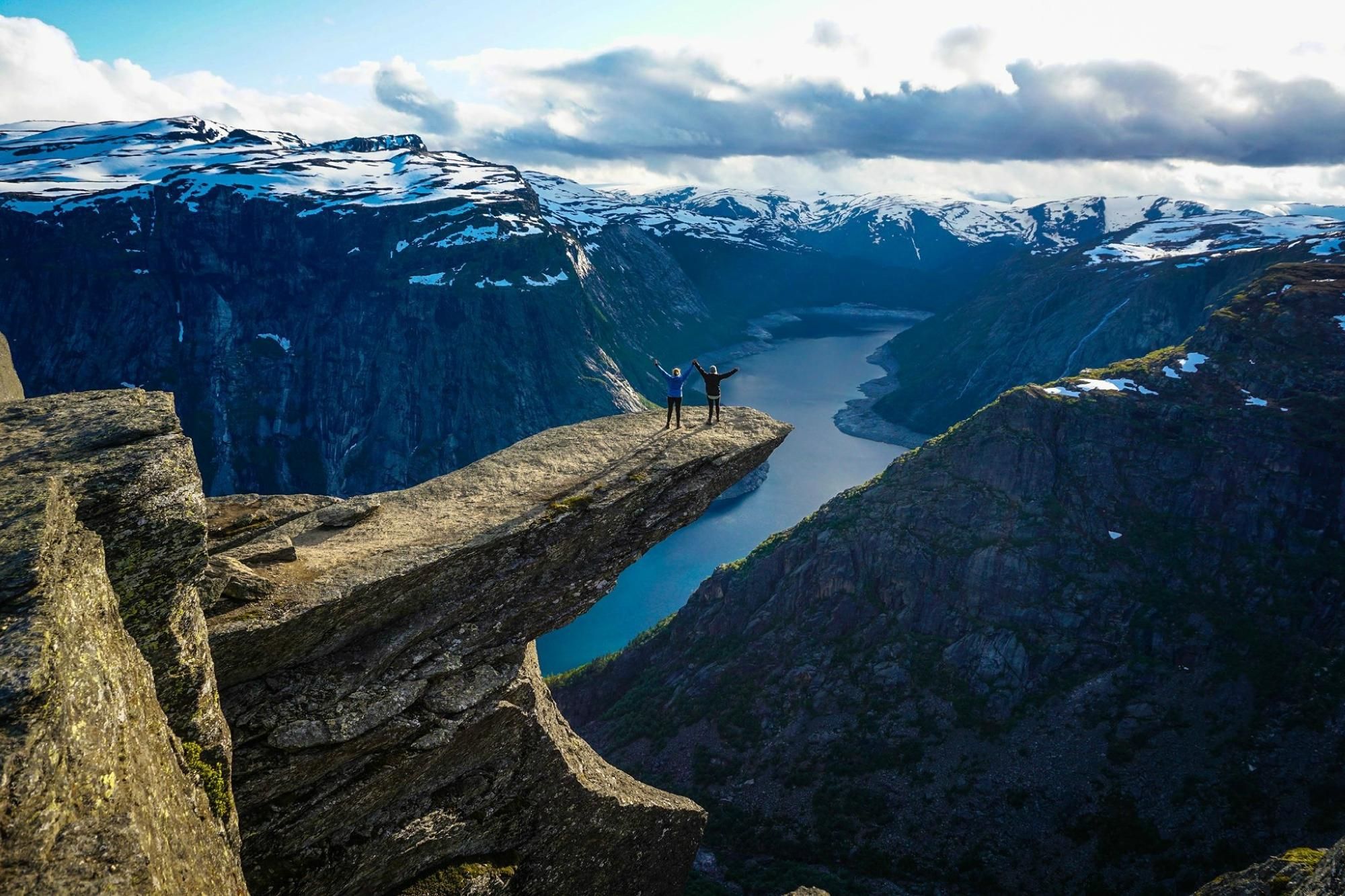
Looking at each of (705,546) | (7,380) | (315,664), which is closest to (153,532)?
(315,664)

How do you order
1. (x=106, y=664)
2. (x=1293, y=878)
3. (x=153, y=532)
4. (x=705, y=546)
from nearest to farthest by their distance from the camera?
1. (x=106, y=664)
2. (x=153, y=532)
3. (x=1293, y=878)
4. (x=705, y=546)

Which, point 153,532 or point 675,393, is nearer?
point 153,532

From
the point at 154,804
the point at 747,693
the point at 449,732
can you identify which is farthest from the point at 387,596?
the point at 747,693

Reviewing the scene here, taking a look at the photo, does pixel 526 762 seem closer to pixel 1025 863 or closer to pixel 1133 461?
pixel 1025 863

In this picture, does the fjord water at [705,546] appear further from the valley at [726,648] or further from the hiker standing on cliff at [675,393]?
the hiker standing on cliff at [675,393]

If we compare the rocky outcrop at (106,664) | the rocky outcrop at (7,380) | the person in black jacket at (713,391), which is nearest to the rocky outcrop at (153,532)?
the rocky outcrop at (106,664)

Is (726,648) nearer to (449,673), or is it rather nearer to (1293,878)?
(449,673)
